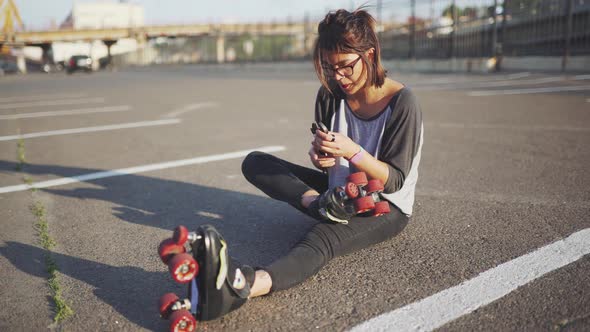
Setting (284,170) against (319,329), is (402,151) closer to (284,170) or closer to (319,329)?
(284,170)

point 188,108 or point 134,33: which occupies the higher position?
point 134,33

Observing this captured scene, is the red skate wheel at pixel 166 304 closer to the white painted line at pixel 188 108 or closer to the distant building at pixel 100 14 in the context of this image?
the white painted line at pixel 188 108

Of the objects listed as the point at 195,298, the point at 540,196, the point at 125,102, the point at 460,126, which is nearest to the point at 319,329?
the point at 195,298

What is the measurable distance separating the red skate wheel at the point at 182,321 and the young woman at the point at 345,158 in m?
0.05

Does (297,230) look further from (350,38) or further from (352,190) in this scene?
(350,38)

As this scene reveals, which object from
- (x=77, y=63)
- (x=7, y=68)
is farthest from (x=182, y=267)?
Result: (x=7, y=68)

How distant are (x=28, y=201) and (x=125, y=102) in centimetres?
763

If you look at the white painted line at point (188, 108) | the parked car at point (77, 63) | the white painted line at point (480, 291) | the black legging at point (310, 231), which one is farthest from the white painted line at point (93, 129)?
the parked car at point (77, 63)

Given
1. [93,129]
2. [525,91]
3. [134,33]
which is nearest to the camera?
[93,129]

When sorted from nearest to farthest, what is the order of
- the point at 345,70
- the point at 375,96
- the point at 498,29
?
the point at 345,70
the point at 375,96
the point at 498,29

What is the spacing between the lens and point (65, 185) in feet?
13.0

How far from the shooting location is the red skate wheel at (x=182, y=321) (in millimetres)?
1661

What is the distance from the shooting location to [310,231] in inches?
85.7

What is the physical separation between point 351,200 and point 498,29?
16726 mm
